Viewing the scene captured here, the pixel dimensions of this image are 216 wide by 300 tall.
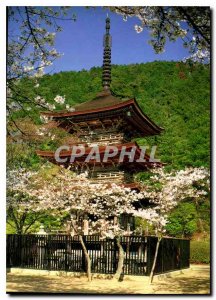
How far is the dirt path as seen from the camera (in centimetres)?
691

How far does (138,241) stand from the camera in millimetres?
8445

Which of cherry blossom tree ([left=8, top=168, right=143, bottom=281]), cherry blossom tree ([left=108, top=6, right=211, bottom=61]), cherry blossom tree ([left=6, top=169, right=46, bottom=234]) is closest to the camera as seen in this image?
cherry blossom tree ([left=108, top=6, right=211, bottom=61])

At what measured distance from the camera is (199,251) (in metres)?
13.8

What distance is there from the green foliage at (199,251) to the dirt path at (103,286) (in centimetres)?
521

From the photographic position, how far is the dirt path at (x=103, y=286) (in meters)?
6.91

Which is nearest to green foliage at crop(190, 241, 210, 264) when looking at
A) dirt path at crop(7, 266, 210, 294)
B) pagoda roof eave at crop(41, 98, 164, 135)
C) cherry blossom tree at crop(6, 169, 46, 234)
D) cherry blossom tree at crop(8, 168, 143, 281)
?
pagoda roof eave at crop(41, 98, 164, 135)

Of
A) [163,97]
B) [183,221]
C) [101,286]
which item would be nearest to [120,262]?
[101,286]

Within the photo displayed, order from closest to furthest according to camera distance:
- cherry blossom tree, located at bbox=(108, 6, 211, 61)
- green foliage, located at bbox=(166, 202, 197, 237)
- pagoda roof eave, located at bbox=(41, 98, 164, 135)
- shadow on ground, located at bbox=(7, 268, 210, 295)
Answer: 1. cherry blossom tree, located at bbox=(108, 6, 211, 61)
2. shadow on ground, located at bbox=(7, 268, 210, 295)
3. pagoda roof eave, located at bbox=(41, 98, 164, 135)
4. green foliage, located at bbox=(166, 202, 197, 237)

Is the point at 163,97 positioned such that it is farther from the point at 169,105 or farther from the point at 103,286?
the point at 103,286

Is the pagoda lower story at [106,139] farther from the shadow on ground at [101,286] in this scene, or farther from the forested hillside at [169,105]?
the shadow on ground at [101,286]

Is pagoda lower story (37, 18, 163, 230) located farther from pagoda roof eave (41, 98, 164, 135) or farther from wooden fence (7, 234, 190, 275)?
wooden fence (7, 234, 190, 275)

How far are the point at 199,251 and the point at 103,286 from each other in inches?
274

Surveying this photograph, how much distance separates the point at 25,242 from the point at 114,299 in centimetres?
365

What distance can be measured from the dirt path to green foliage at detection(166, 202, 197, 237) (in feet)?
21.0
